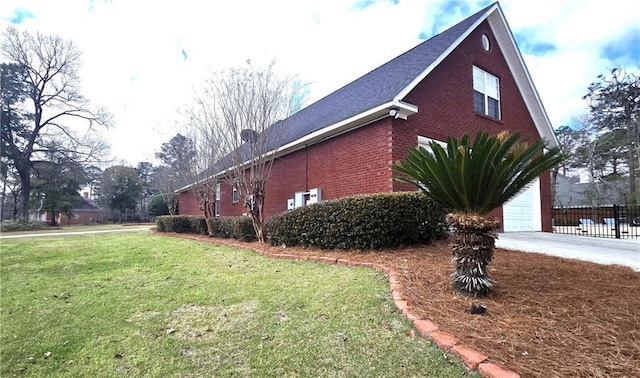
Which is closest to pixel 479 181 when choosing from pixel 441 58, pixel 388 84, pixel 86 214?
pixel 388 84

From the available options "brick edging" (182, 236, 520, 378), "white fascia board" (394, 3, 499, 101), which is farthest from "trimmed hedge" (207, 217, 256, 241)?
"brick edging" (182, 236, 520, 378)

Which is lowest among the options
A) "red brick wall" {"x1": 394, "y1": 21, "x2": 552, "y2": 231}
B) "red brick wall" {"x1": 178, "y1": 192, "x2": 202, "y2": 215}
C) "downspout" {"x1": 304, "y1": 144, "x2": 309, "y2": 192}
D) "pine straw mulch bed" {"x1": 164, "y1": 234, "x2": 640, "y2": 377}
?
"pine straw mulch bed" {"x1": 164, "y1": 234, "x2": 640, "y2": 377}

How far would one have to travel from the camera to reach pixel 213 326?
3287 millimetres

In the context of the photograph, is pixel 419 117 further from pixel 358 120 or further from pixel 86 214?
pixel 86 214

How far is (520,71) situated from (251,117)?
10.2 meters

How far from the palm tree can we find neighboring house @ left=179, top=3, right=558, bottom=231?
410 centimetres

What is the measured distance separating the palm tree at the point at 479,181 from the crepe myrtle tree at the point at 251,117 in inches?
235

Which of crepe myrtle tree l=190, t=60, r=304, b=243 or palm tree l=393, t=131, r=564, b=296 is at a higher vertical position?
crepe myrtle tree l=190, t=60, r=304, b=243

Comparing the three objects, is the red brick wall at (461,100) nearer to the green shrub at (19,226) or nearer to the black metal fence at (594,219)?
the black metal fence at (594,219)

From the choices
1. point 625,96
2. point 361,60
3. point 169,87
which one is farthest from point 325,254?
point 625,96

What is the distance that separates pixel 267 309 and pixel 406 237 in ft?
11.8

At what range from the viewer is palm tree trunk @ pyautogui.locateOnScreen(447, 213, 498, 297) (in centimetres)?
355

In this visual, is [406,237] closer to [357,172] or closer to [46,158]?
[357,172]

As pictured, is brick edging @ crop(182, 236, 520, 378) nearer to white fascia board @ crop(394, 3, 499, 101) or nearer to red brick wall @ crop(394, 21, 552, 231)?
red brick wall @ crop(394, 21, 552, 231)
